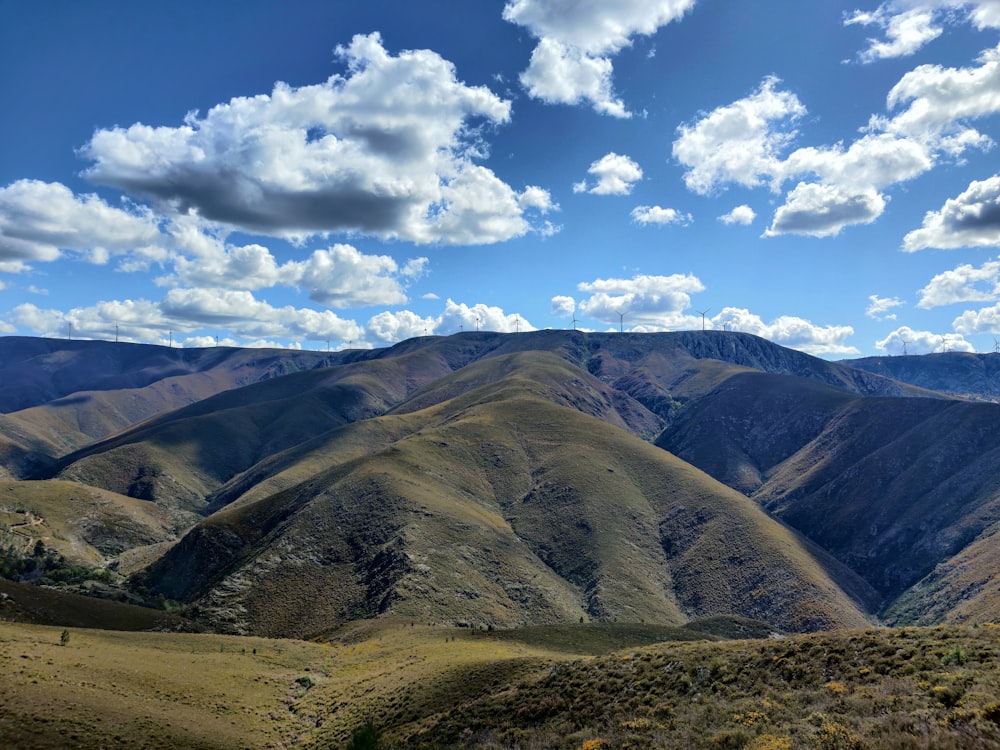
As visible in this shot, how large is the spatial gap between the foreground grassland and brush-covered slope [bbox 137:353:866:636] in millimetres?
50136

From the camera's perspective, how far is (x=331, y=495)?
13475 centimetres

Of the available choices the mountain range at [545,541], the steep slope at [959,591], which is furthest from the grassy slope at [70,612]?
the steep slope at [959,591]

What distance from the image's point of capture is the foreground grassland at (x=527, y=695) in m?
20.6

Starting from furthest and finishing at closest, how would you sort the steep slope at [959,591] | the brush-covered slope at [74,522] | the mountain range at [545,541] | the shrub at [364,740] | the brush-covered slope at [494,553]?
the brush-covered slope at [74,522] → the steep slope at [959,591] → the mountain range at [545,541] → the brush-covered slope at [494,553] → the shrub at [364,740]

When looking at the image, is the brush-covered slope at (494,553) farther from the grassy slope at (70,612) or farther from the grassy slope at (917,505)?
the grassy slope at (70,612)

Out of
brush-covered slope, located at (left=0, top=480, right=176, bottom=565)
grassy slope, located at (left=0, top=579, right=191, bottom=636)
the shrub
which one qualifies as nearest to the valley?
grassy slope, located at (left=0, top=579, right=191, bottom=636)

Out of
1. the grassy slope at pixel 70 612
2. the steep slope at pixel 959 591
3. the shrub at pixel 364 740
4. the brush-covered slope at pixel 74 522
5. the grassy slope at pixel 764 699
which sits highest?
the grassy slope at pixel 764 699

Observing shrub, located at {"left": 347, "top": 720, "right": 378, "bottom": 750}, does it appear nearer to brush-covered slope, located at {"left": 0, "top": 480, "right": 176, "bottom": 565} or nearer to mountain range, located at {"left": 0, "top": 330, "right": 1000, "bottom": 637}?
mountain range, located at {"left": 0, "top": 330, "right": 1000, "bottom": 637}

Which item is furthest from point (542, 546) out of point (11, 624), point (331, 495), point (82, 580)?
point (11, 624)

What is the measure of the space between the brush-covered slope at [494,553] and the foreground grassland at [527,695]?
5014cm

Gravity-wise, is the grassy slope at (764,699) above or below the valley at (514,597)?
above

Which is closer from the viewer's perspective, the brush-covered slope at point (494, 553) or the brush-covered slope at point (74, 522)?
the brush-covered slope at point (494, 553)

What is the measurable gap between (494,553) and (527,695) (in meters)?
93.8

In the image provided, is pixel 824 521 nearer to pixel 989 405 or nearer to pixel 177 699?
pixel 989 405
